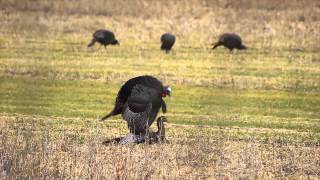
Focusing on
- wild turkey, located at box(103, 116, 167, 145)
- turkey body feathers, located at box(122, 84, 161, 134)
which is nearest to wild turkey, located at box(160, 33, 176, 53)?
wild turkey, located at box(103, 116, 167, 145)

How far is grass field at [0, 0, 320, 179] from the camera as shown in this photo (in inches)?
627

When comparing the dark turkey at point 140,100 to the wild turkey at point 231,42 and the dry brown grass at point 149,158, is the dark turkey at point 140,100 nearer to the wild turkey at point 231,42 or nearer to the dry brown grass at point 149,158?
the dry brown grass at point 149,158

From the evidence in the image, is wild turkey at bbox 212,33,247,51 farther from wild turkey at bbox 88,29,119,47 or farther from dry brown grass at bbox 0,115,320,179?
dry brown grass at bbox 0,115,320,179

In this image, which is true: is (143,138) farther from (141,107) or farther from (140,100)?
(140,100)

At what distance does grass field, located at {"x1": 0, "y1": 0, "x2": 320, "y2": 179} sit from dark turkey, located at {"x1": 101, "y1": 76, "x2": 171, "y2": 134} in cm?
54

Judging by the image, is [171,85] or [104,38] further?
[104,38]

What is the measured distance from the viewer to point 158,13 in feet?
183

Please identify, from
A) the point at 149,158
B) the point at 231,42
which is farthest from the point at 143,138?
the point at 231,42

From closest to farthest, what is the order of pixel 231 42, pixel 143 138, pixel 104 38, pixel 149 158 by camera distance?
pixel 149 158 → pixel 143 138 → pixel 104 38 → pixel 231 42

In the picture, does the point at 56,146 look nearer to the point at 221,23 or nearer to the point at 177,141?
the point at 177,141

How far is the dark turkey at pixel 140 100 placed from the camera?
17438 millimetres

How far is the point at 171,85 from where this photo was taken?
1179 inches

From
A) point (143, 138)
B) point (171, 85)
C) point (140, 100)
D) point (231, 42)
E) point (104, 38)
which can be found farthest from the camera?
point (231, 42)

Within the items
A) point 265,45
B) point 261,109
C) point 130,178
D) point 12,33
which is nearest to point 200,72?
point 261,109
